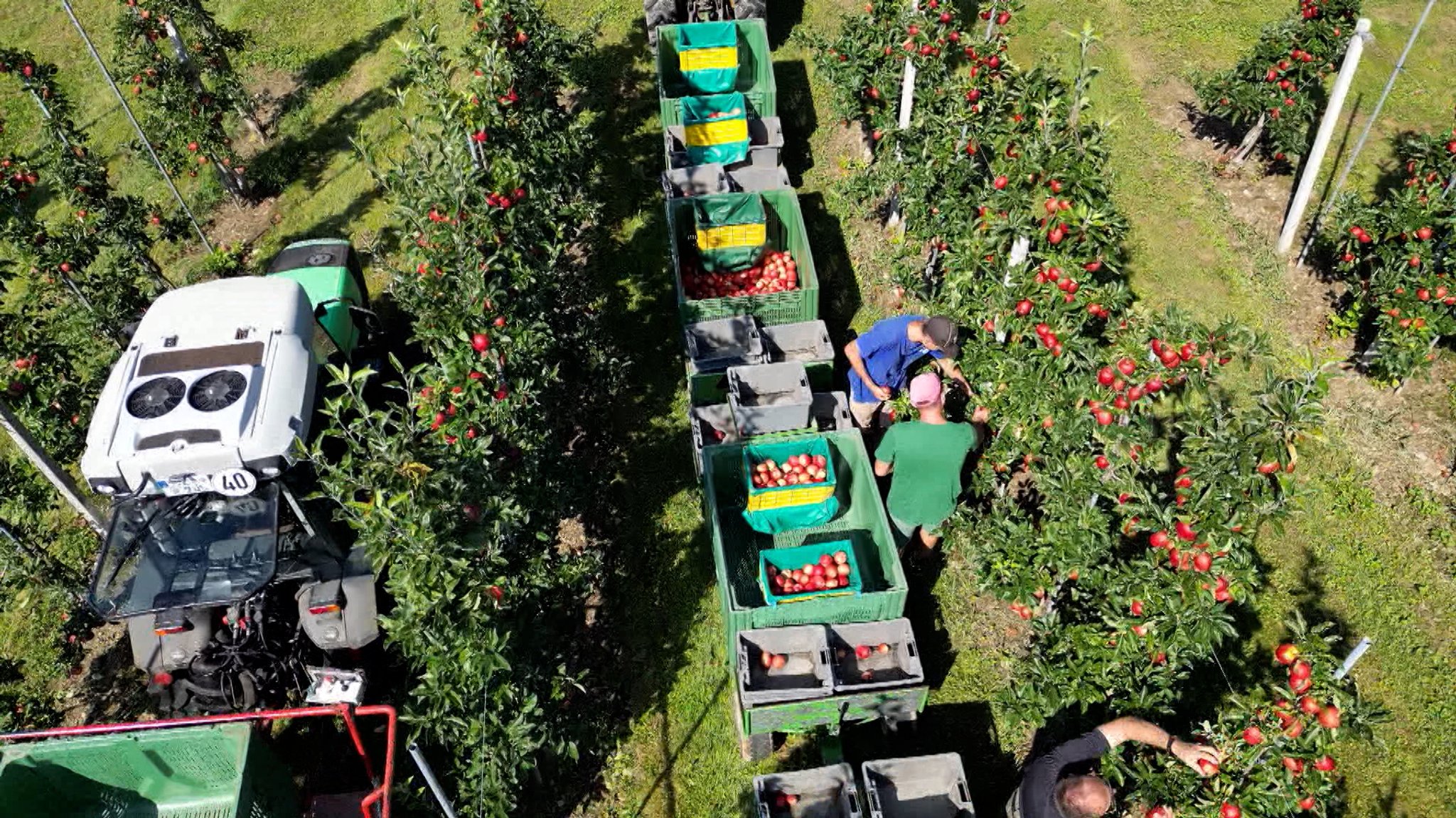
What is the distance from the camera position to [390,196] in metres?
7.84

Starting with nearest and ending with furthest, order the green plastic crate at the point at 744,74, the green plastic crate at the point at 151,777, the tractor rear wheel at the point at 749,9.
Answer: the green plastic crate at the point at 151,777
the green plastic crate at the point at 744,74
the tractor rear wheel at the point at 749,9

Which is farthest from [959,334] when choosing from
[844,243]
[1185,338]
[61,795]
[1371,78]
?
[1371,78]

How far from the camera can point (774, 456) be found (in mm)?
8070

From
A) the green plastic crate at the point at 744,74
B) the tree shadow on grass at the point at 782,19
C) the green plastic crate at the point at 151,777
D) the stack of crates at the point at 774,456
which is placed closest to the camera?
the green plastic crate at the point at 151,777

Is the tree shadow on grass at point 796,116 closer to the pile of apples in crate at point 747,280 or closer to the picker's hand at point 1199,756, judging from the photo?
the pile of apples in crate at point 747,280

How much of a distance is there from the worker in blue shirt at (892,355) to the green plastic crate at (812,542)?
657 millimetres

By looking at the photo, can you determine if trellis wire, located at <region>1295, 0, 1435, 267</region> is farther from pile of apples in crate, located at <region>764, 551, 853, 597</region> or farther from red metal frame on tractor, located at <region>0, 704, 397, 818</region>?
red metal frame on tractor, located at <region>0, 704, 397, 818</region>

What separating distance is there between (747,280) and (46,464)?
7.14 m

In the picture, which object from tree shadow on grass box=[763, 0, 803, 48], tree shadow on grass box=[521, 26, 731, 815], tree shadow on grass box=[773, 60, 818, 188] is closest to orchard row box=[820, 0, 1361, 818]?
tree shadow on grass box=[521, 26, 731, 815]

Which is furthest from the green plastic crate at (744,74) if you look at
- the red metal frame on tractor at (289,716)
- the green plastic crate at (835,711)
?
the red metal frame on tractor at (289,716)

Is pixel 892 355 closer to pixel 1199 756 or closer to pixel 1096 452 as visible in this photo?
pixel 1096 452

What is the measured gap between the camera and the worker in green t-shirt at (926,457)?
22.7 ft

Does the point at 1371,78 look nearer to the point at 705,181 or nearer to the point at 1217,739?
the point at 705,181

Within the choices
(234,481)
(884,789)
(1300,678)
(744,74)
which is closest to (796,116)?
(744,74)
